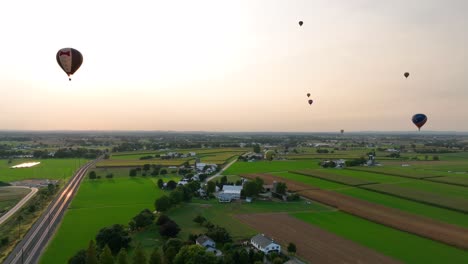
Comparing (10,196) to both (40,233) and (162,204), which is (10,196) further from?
(162,204)

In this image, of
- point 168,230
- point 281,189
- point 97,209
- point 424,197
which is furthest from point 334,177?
point 168,230

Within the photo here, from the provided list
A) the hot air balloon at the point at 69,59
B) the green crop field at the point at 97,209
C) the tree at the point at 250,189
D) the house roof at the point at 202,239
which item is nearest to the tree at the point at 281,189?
the tree at the point at 250,189

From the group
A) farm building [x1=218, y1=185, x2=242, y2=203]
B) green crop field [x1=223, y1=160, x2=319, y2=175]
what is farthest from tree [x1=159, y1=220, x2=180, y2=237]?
green crop field [x1=223, y1=160, x2=319, y2=175]

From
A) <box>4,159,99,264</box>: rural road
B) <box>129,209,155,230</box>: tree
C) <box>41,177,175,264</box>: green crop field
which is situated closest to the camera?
<box>4,159,99,264</box>: rural road

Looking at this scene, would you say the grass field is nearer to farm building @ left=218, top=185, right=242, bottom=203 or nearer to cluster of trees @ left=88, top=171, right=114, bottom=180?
cluster of trees @ left=88, top=171, right=114, bottom=180

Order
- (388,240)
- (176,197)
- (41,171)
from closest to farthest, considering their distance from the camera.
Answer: (388,240)
(176,197)
(41,171)

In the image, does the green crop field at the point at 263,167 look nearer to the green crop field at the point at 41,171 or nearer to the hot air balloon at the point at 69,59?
the green crop field at the point at 41,171

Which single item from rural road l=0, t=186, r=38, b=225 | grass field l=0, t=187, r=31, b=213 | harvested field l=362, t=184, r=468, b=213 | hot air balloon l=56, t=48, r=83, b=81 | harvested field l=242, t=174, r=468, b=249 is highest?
hot air balloon l=56, t=48, r=83, b=81
